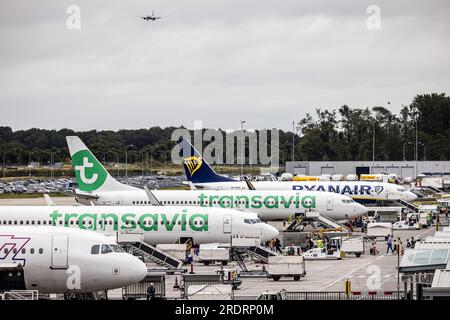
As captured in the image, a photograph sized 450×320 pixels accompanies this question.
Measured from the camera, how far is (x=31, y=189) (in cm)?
19400

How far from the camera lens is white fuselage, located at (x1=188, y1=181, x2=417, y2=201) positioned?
391 ft

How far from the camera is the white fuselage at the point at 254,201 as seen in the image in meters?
95.2

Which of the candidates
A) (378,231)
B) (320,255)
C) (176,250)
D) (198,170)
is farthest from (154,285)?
(198,170)

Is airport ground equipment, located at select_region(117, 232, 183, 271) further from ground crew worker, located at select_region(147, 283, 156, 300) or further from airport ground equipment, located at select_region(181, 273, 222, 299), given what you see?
ground crew worker, located at select_region(147, 283, 156, 300)

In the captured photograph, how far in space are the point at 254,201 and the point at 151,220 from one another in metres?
26.5

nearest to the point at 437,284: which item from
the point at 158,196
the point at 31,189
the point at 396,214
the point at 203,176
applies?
the point at 158,196

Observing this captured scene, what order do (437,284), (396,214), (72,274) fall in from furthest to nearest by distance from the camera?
(396,214) < (72,274) < (437,284)

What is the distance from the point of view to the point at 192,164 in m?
126

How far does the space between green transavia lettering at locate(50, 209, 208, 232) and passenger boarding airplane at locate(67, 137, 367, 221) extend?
21.4 meters

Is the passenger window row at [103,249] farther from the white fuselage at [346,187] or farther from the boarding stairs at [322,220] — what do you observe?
the white fuselage at [346,187]

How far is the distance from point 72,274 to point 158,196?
168 ft

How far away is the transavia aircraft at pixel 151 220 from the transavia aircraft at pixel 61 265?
2615 centimetres

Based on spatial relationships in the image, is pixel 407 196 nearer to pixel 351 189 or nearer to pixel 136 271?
pixel 351 189

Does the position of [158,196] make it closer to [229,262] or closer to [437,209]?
[229,262]
